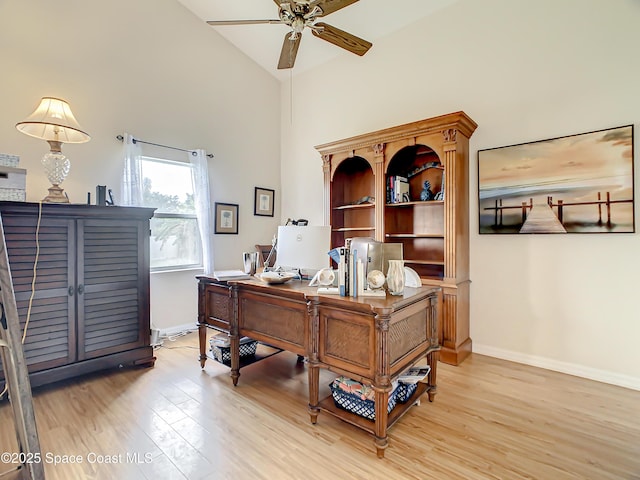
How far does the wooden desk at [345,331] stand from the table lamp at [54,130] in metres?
1.57

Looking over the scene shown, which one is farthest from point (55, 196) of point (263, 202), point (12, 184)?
point (263, 202)

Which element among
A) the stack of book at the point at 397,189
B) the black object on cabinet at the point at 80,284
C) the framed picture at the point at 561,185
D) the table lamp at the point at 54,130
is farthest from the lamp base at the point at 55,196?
the framed picture at the point at 561,185

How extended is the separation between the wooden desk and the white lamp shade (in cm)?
176

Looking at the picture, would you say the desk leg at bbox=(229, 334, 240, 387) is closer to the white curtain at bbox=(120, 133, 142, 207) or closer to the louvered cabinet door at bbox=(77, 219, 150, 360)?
the louvered cabinet door at bbox=(77, 219, 150, 360)

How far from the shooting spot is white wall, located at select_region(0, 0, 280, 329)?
8.99ft

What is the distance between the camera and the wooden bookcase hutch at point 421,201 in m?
2.87

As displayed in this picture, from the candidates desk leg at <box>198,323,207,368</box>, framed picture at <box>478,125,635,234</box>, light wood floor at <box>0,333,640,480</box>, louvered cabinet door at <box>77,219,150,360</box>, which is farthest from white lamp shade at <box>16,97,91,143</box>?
→ framed picture at <box>478,125,635,234</box>

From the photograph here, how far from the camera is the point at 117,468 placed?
1.56m

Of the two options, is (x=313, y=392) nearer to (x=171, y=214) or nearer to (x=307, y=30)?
(x=171, y=214)

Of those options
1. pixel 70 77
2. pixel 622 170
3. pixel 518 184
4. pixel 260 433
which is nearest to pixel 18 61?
pixel 70 77

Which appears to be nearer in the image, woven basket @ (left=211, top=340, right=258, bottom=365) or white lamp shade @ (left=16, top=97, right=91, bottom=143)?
white lamp shade @ (left=16, top=97, right=91, bottom=143)

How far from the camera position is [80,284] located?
95.9 inches

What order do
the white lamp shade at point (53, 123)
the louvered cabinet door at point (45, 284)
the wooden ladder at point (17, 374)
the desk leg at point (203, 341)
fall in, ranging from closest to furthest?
the wooden ladder at point (17, 374) → the louvered cabinet door at point (45, 284) → the white lamp shade at point (53, 123) → the desk leg at point (203, 341)

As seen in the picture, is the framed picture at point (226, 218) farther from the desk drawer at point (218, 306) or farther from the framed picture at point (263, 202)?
the desk drawer at point (218, 306)
